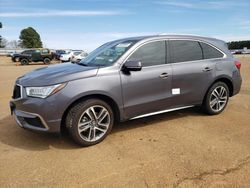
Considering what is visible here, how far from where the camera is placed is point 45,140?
4.43 meters

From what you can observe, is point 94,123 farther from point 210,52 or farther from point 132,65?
point 210,52

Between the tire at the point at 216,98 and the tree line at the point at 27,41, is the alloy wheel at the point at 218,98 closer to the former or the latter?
the tire at the point at 216,98

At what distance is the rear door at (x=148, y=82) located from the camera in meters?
4.49

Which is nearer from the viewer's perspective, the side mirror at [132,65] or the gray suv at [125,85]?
the gray suv at [125,85]

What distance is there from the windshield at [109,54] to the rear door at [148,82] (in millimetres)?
209

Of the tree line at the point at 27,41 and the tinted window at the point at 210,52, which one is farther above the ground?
the tree line at the point at 27,41

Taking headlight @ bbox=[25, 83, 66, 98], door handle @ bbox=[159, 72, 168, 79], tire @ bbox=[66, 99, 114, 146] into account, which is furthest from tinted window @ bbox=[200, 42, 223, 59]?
headlight @ bbox=[25, 83, 66, 98]

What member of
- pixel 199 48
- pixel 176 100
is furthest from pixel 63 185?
pixel 199 48

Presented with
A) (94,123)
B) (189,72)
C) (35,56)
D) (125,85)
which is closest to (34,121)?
Answer: (94,123)

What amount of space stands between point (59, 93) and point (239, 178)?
8.43ft

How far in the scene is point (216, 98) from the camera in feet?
18.7

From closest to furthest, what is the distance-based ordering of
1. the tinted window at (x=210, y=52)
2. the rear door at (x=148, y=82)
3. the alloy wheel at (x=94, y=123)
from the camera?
the alloy wheel at (x=94, y=123) → the rear door at (x=148, y=82) → the tinted window at (x=210, y=52)

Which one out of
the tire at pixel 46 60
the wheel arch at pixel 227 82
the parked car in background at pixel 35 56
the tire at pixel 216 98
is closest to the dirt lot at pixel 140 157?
the tire at pixel 216 98

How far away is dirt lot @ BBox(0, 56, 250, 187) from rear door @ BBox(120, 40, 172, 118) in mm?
461
